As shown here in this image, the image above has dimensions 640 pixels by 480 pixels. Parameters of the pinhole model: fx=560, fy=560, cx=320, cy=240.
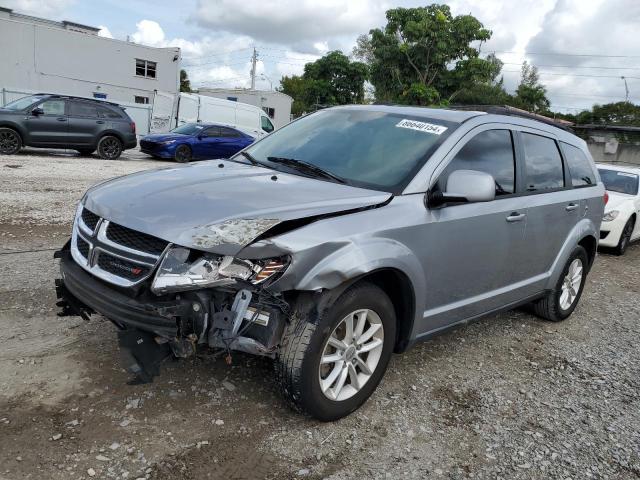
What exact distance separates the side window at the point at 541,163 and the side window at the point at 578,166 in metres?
0.21

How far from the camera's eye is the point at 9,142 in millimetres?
14461

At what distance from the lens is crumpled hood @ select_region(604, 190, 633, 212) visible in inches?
359

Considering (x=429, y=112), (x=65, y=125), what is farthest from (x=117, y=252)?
(x=65, y=125)

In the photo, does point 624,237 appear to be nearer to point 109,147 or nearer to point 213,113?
point 109,147

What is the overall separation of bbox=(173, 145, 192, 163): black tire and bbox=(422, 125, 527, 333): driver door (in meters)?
14.9

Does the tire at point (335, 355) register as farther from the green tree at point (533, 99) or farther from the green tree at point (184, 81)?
the green tree at point (184, 81)

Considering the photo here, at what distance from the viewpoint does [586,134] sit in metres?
26.0

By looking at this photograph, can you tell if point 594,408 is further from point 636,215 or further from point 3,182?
point 3,182

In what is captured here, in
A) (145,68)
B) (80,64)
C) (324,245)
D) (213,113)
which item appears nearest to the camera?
(324,245)

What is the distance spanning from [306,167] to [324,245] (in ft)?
3.31

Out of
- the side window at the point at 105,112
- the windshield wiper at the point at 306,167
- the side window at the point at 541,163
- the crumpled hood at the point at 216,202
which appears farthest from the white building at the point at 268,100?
the crumpled hood at the point at 216,202

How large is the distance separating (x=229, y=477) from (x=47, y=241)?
480 cm

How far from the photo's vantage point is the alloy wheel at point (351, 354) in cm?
305

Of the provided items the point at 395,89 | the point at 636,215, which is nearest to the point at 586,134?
the point at 395,89
